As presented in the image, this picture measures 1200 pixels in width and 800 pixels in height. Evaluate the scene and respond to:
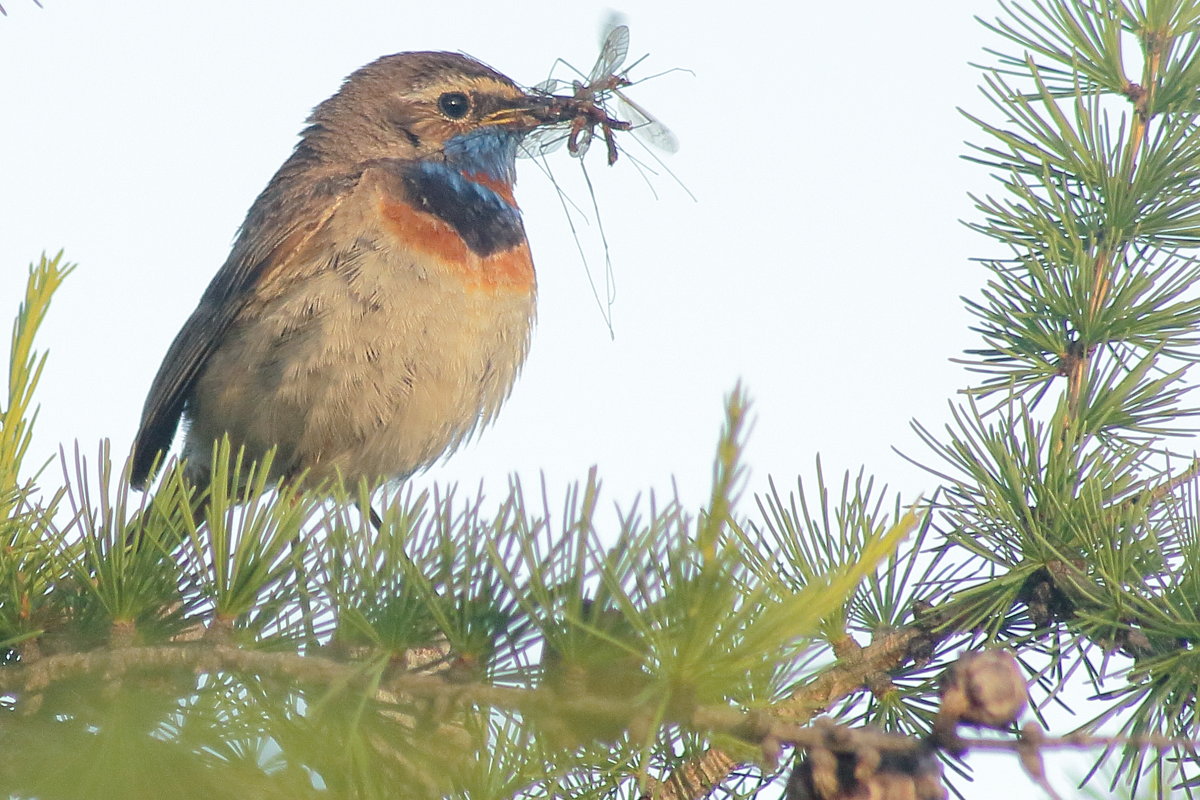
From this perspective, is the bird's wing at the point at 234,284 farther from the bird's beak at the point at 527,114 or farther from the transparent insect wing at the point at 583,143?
the transparent insect wing at the point at 583,143

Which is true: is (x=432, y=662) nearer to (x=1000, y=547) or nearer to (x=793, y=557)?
(x=793, y=557)

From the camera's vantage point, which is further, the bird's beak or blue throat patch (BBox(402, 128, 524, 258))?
the bird's beak

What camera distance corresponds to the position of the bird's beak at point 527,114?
5820 mm

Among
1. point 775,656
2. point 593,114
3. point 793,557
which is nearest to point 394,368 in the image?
point 593,114

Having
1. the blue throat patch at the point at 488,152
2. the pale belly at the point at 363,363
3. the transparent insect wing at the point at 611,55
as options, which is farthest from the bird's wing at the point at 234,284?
the transparent insect wing at the point at 611,55

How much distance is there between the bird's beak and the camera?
19.1ft

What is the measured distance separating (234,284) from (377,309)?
3.63 feet

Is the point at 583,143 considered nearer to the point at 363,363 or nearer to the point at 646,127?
the point at 646,127

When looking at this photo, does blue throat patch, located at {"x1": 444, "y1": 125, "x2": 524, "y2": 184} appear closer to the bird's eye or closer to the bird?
the bird

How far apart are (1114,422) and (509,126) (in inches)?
145

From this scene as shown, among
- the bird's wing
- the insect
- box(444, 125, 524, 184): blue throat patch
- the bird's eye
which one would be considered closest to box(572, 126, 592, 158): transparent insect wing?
the insect

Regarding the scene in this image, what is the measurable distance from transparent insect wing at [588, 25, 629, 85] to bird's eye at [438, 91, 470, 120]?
795 mm

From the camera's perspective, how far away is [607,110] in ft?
18.0

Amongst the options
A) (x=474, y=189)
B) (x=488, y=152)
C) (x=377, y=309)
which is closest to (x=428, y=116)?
(x=488, y=152)
